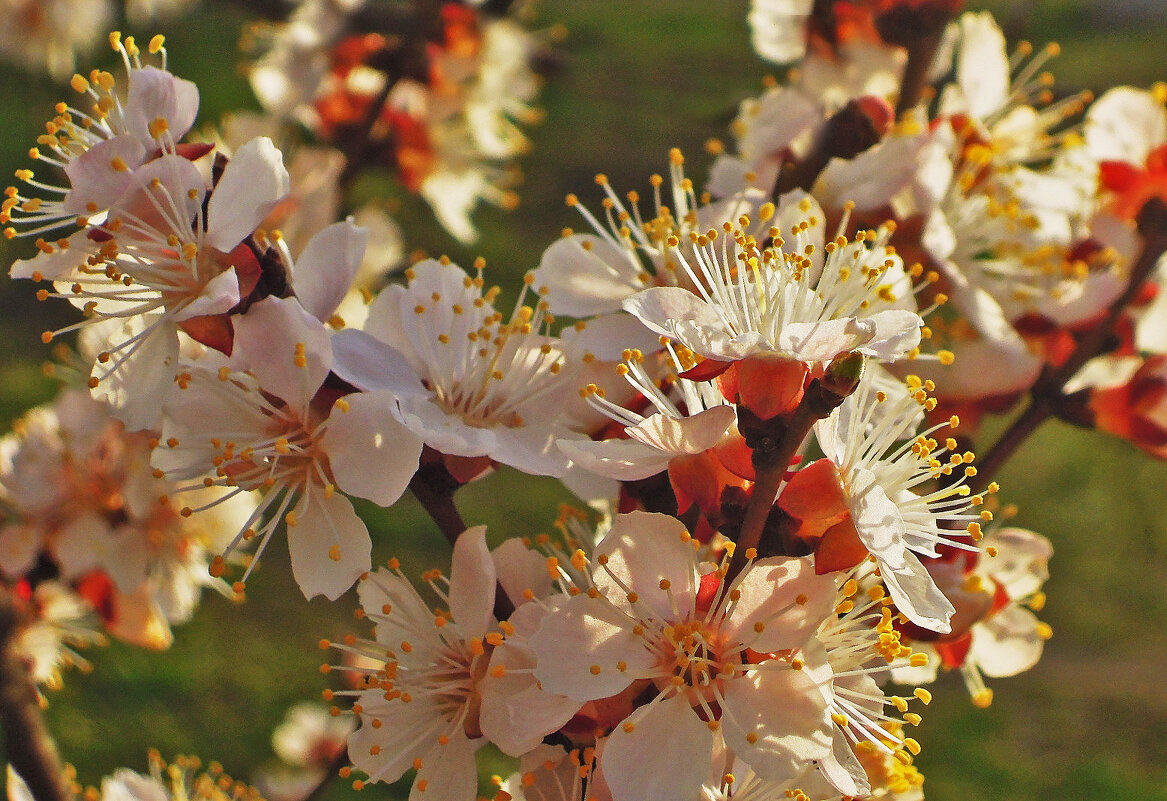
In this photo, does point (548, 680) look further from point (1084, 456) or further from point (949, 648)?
point (1084, 456)

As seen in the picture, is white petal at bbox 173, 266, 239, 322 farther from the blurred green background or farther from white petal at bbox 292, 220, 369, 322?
the blurred green background

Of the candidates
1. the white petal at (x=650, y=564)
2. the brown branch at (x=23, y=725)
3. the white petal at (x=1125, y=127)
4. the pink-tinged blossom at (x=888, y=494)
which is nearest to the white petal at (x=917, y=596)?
the pink-tinged blossom at (x=888, y=494)

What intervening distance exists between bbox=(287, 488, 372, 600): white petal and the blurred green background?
2.18 feet

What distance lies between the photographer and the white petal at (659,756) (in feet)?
2.15

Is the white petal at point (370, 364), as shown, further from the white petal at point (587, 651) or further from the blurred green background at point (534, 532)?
the blurred green background at point (534, 532)

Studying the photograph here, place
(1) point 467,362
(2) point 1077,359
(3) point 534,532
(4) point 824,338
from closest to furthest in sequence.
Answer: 1. (4) point 824,338
2. (1) point 467,362
3. (2) point 1077,359
4. (3) point 534,532

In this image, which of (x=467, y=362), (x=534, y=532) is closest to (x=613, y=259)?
(x=467, y=362)

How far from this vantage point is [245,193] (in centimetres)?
75

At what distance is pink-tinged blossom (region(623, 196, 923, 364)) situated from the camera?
2.17ft

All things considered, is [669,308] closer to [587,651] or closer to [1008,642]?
[587,651]

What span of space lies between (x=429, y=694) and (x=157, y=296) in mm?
362

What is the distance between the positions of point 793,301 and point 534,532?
1920 millimetres

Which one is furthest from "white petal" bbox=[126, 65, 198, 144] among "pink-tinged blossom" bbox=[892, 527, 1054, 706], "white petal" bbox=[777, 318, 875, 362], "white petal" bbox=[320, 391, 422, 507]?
"pink-tinged blossom" bbox=[892, 527, 1054, 706]

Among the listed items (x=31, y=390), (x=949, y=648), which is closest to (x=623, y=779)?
(x=949, y=648)
